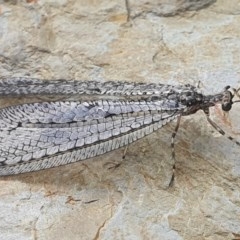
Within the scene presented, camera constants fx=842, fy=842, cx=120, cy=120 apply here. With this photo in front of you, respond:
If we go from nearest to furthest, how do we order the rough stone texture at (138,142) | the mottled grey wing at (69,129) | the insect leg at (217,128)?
1. the rough stone texture at (138,142)
2. the mottled grey wing at (69,129)
3. the insect leg at (217,128)

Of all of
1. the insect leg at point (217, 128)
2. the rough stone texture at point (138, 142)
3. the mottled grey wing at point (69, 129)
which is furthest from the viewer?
the insect leg at point (217, 128)

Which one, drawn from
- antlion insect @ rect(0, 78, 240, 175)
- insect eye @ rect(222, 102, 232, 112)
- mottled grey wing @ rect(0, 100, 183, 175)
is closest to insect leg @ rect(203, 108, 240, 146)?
antlion insect @ rect(0, 78, 240, 175)

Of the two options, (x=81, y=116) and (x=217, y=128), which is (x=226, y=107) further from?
(x=81, y=116)

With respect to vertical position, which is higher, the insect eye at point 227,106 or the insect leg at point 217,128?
the insect eye at point 227,106

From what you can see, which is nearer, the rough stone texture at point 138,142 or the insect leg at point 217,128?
the rough stone texture at point 138,142

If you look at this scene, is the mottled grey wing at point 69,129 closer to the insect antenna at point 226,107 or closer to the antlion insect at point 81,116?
the antlion insect at point 81,116

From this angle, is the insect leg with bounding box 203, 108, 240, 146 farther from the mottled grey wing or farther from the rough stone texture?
the mottled grey wing

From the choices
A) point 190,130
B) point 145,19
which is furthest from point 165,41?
point 190,130

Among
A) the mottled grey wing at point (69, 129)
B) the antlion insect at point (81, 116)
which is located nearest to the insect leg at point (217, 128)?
the antlion insect at point (81, 116)

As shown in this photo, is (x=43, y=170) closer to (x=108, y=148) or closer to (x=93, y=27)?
(x=108, y=148)
